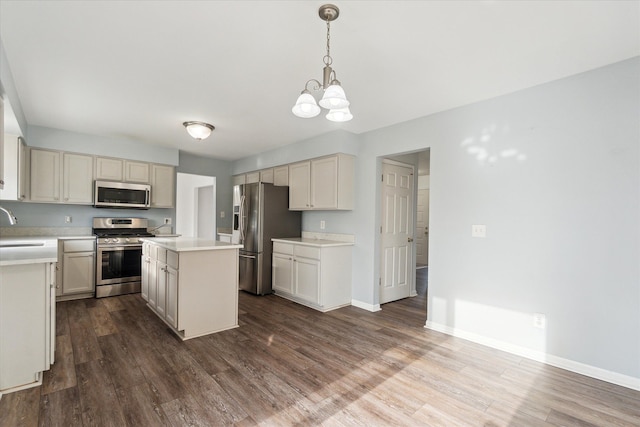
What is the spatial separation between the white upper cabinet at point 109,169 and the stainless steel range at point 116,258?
0.68 metres

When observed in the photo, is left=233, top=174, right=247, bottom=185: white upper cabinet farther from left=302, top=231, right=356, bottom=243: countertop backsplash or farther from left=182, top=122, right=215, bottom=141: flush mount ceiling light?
left=182, top=122, right=215, bottom=141: flush mount ceiling light

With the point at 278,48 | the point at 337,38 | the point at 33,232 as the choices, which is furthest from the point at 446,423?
the point at 33,232

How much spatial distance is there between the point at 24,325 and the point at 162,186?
340 centimetres

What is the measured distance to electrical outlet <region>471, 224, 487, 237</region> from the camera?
10.0ft

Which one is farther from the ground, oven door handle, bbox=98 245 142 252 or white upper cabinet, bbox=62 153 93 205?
white upper cabinet, bbox=62 153 93 205

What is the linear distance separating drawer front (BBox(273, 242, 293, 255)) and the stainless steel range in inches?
83.8

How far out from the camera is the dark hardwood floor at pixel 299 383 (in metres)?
1.87

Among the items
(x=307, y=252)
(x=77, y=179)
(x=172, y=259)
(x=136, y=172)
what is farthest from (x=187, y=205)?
(x=172, y=259)

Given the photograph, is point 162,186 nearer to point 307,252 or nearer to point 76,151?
point 76,151

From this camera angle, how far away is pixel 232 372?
7.84ft

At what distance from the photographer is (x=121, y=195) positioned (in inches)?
188

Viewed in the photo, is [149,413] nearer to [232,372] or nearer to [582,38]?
[232,372]

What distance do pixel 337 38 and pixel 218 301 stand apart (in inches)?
108

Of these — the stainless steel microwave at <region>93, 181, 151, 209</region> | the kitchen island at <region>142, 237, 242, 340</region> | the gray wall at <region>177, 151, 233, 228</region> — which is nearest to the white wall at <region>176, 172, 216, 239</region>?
the gray wall at <region>177, 151, 233, 228</region>
